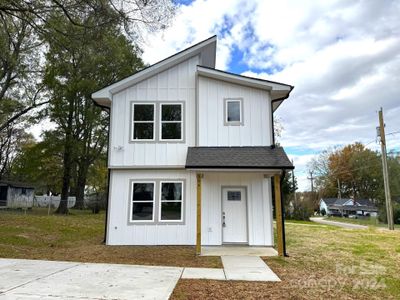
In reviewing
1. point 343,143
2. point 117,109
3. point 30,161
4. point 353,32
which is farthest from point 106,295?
point 343,143

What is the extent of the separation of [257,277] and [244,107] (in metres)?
6.60

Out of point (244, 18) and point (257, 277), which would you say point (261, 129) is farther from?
A: point (257, 277)

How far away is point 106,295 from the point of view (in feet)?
17.4

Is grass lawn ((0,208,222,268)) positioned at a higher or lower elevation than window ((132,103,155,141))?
lower

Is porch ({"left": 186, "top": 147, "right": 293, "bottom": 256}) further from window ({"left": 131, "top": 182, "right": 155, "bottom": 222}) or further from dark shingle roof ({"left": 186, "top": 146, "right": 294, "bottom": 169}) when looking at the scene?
window ({"left": 131, "top": 182, "right": 155, "bottom": 222})

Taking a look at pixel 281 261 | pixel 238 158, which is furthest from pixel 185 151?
pixel 281 261

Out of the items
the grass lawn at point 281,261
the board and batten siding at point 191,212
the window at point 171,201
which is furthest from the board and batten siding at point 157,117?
the grass lawn at point 281,261

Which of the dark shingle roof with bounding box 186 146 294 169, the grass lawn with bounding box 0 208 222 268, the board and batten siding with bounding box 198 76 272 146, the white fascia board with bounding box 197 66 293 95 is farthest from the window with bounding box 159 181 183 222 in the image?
the white fascia board with bounding box 197 66 293 95

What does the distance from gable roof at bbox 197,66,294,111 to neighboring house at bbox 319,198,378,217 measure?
4886cm

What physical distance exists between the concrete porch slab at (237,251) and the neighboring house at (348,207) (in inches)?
1929

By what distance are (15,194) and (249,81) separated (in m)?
38.4

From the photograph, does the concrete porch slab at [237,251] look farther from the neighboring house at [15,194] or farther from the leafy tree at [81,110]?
the neighboring house at [15,194]

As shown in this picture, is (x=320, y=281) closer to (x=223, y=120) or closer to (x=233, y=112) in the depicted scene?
(x=223, y=120)

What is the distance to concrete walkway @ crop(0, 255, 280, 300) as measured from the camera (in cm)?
536
